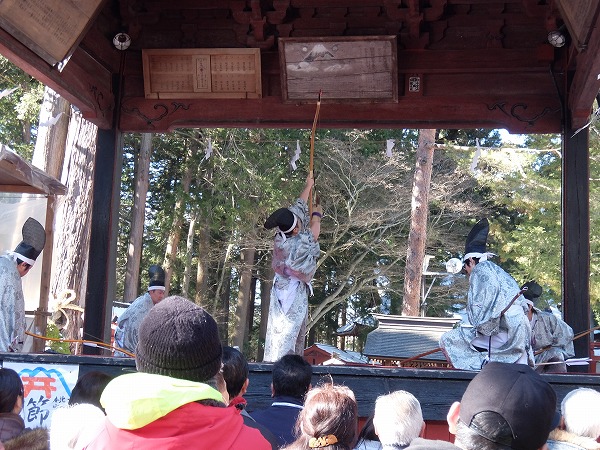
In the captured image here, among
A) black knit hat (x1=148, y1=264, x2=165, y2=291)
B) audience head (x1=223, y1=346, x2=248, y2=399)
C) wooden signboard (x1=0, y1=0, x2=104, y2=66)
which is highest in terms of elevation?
wooden signboard (x1=0, y1=0, x2=104, y2=66)

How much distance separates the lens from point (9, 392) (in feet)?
10.7

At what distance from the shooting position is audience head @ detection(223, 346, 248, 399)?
3463 millimetres

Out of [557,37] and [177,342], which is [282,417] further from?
[557,37]

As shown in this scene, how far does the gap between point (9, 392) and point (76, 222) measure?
7.63 metres

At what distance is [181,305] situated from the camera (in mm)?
2002

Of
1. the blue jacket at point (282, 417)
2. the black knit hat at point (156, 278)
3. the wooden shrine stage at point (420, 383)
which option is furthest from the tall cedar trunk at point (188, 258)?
the blue jacket at point (282, 417)

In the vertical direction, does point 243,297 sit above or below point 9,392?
above

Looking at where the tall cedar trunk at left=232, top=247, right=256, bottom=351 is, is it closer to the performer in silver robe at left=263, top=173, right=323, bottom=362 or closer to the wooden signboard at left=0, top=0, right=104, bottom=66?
the performer in silver robe at left=263, top=173, right=323, bottom=362

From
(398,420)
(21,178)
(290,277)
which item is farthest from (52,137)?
(398,420)

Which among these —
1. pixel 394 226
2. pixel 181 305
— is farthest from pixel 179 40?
pixel 394 226

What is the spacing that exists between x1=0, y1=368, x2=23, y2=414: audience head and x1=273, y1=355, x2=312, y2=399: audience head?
1.20 meters

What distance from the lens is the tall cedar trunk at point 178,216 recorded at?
19734 mm

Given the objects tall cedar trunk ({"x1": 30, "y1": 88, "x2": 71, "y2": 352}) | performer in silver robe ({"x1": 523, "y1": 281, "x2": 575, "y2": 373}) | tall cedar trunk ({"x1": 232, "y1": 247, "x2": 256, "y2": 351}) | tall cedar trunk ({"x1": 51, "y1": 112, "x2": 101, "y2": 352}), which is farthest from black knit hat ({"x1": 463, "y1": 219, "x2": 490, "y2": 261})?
tall cedar trunk ({"x1": 232, "y1": 247, "x2": 256, "y2": 351})

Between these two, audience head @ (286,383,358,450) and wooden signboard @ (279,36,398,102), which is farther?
wooden signboard @ (279,36,398,102)
